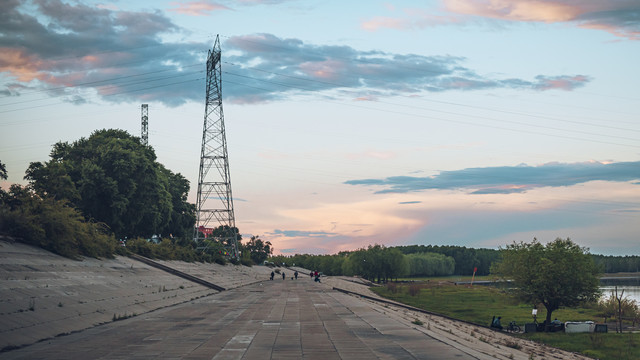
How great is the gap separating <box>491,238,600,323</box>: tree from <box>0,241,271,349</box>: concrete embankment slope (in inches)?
1369

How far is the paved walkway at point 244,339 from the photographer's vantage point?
1784cm

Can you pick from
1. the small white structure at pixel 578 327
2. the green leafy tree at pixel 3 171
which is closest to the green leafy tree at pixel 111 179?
the green leafy tree at pixel 3 171

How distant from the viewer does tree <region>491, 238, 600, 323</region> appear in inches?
2067

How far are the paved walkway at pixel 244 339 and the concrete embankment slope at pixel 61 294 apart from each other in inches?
34.3

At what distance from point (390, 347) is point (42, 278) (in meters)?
17.1

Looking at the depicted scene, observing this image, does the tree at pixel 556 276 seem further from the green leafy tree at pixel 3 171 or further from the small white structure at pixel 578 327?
the green leafy tree at pixel 3 171

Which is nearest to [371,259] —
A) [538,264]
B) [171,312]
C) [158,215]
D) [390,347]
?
[158,215]

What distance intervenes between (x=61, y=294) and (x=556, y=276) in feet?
148

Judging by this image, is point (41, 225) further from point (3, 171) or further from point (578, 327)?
point (578, 327)

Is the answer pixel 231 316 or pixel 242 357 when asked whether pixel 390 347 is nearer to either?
pixel 242 357

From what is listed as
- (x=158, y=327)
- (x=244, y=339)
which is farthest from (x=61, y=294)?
(x=244, y=339)

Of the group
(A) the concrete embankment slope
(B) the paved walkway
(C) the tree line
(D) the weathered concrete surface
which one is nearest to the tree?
(D) the weathered concrete surface

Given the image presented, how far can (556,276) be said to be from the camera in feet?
173

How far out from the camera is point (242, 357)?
17.6 metres
